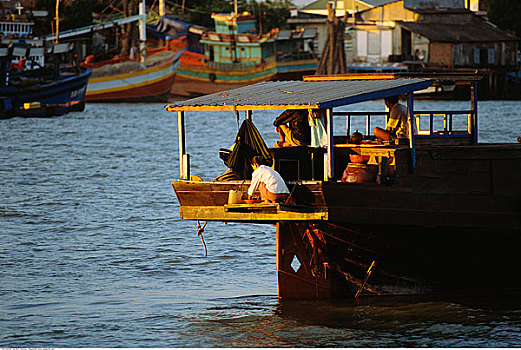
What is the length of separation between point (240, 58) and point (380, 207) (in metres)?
66.8

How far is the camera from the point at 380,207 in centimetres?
1137

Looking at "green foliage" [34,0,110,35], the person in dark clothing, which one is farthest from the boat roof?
"green foliage" [34,0,110,35]

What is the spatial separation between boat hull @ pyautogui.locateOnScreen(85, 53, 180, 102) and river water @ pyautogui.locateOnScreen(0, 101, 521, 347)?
43306 millimetres

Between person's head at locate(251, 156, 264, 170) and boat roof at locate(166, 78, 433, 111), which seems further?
person's head at locate(251, 156, 264, 170)

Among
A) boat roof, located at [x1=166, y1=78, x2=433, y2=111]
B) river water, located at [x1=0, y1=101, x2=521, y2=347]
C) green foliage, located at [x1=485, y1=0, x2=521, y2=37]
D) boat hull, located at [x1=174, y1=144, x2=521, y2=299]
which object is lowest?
river water, located at [x1=0, y1=101, x2=521, y2=347]

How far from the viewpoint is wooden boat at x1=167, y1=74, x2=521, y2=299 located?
11.2m

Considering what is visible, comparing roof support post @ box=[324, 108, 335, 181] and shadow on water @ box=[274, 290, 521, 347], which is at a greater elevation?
roof support post @ box=[324, 108, 335, 181]

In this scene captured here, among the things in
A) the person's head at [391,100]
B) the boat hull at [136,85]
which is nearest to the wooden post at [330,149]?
the person's head at [391,100]

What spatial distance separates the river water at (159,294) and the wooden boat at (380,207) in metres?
0.33

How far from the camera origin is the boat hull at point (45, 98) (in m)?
51.3

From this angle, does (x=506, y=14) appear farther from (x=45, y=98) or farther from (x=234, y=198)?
(x=234, y=198)

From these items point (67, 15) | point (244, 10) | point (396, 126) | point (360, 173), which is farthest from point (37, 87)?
point (360, 173)

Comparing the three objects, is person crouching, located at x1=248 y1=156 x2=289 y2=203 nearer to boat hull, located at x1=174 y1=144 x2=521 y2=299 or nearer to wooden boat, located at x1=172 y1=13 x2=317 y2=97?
boat hull, located at x1=174 y1=144 x2=521 y2=299

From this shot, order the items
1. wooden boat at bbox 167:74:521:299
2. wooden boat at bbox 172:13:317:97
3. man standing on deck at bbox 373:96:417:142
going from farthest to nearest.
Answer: wooden boat at bbox 172:13:317:97 → man standing on deck at bbox 373:96:417:142 → wooden boat at bbox 167:74:521:299
